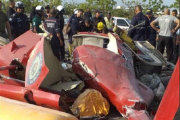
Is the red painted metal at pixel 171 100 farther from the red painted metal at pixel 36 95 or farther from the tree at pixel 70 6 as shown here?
the tree at pixel 70 6

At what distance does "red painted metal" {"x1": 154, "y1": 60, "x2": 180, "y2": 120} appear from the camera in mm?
1723

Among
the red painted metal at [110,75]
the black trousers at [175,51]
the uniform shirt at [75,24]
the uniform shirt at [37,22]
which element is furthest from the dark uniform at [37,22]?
the black trousers at [175,51]

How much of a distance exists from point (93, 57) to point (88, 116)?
985mm

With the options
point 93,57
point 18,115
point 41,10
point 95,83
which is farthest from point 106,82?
point 41,10

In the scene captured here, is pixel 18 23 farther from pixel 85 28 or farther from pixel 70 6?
pixel 70 6

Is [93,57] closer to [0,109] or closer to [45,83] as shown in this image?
[45,83]

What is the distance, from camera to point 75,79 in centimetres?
471

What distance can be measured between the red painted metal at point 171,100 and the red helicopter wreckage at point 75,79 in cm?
165

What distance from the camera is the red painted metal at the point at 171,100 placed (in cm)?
172

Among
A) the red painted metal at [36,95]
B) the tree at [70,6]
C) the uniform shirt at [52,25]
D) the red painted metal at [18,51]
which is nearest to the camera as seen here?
the red painted metal at [36,95]

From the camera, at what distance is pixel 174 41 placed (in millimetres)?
9086

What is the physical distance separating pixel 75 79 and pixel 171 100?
3.02m

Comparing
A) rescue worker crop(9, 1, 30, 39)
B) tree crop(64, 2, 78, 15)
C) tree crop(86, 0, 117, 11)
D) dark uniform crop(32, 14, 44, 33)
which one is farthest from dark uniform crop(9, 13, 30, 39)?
tree crop(64, 2, 78, 15)

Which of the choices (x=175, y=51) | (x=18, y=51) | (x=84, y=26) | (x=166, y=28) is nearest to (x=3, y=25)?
(x=84, y=26)
